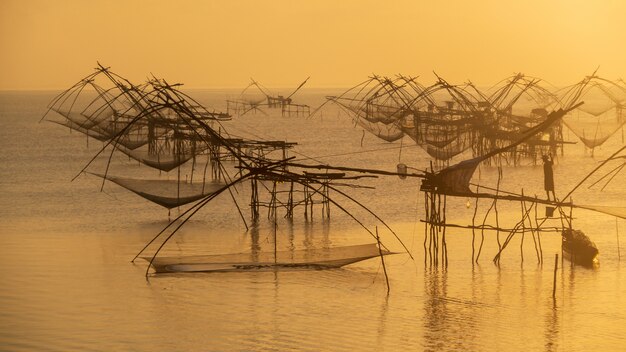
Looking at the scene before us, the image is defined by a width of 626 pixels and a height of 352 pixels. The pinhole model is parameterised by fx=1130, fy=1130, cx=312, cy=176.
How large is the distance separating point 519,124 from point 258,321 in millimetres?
18194

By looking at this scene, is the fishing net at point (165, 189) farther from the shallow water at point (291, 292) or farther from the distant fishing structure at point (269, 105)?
the distant fishing structure at point (269, 105)

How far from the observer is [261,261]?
566 inches

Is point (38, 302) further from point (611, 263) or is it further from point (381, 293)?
point (611, 263)

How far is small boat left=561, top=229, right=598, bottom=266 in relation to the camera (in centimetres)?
1463

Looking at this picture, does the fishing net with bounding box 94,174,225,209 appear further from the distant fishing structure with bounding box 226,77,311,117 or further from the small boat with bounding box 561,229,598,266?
the distant fishing structure with bounding box 226,77,311,117

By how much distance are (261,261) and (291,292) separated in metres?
1.25

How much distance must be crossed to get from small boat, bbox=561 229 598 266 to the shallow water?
176 millimetres

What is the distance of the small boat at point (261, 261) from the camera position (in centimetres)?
1382

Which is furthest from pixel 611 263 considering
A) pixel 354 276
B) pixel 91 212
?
pixel 91 212

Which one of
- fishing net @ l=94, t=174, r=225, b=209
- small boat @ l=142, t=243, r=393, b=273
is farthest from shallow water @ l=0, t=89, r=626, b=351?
fishing net @ l=94, t=174, r=225, b=209

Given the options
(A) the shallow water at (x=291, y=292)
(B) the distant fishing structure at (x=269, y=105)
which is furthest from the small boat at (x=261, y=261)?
(B) the distant fishing structure at (x=269, y=105)

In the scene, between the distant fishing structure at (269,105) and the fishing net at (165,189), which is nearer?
the fishing net at (165,189)

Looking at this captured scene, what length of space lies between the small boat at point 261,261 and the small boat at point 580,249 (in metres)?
2.59

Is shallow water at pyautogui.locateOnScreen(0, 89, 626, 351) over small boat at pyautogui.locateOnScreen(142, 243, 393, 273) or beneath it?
beneath
